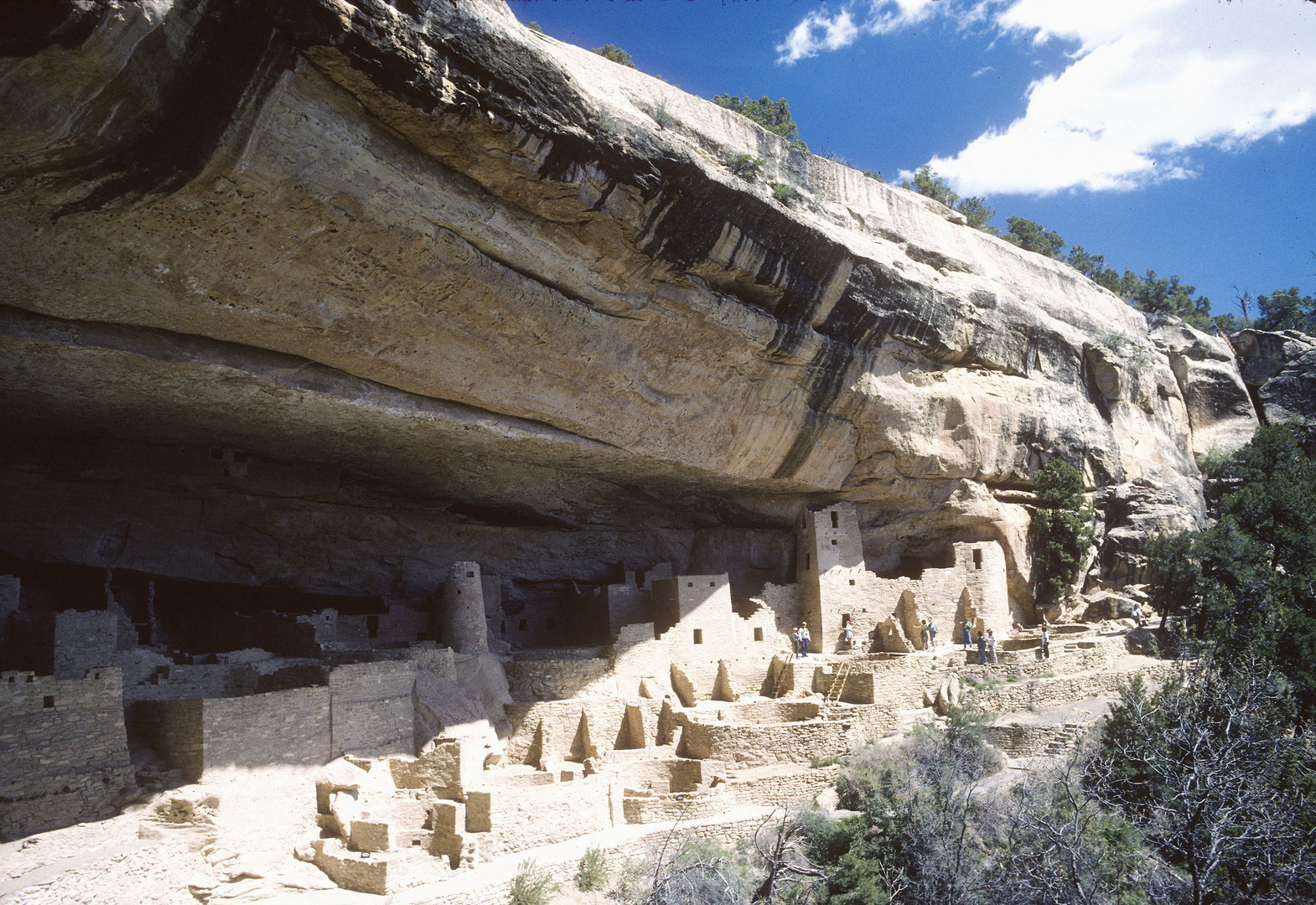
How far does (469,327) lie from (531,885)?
7452 millimetres

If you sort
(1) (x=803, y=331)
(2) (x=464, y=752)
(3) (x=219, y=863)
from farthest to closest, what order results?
(1) (x=803, y=331) → (2) (x=464, y=752) → (3) (x=219, y=863)

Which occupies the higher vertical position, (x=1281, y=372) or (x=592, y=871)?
(x=1281, y=372)

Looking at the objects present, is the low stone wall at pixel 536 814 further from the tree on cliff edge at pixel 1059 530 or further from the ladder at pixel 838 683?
the tree on cliff edge at pixel 1059 530

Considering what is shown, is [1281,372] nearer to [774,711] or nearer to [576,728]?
[774,711]

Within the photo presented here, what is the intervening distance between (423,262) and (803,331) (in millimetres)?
7502

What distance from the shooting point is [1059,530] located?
2334 centimetres

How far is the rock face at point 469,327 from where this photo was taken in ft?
35.2

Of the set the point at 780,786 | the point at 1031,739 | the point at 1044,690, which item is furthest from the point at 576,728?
the point at 1044,690

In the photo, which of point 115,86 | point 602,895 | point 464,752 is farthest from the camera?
point 464,752

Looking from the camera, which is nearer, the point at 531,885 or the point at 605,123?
the point at 531,885

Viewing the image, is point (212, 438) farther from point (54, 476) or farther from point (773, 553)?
point (773, 553)

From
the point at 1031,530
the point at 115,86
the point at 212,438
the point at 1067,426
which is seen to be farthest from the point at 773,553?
the point at 115,86

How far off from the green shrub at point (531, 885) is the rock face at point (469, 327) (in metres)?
6.90

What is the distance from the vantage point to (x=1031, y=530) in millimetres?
23516
